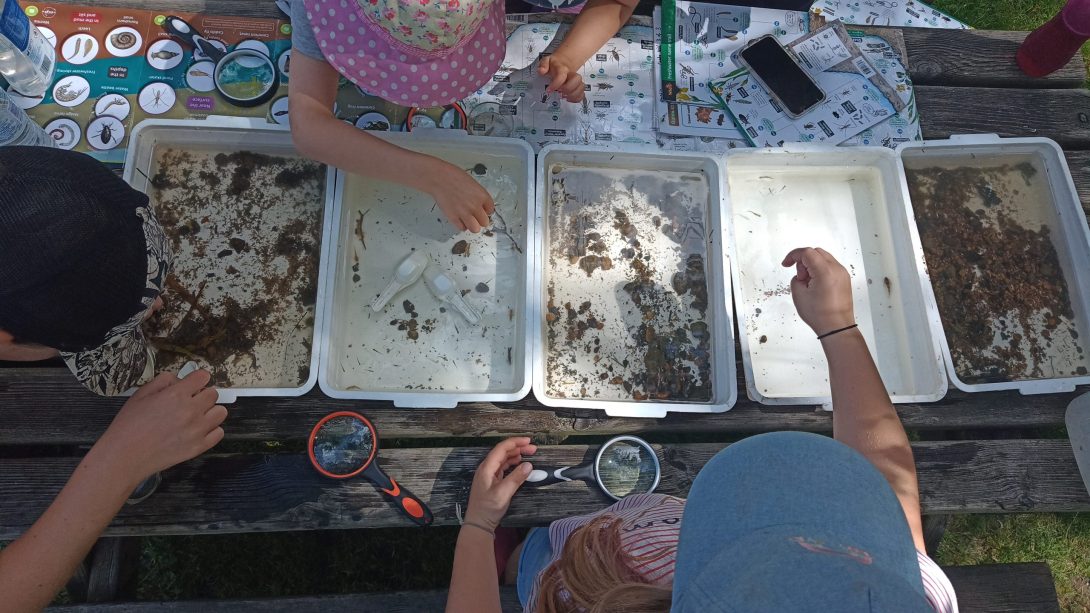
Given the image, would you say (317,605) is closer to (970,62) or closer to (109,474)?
(109,474)

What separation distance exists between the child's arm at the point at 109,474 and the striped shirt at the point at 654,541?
2.13ft

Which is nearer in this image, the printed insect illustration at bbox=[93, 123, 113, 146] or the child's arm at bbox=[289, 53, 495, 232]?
the child's arm at bbox=[289, 53, 495, 232]

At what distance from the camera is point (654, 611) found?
0.71m

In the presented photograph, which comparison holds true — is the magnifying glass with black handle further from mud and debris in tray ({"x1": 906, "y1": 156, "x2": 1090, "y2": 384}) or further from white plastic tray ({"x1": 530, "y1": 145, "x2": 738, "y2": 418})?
mud and debris in tray ({"x1": 906, "y1": 156, "x2": 1090, "y2": 384})

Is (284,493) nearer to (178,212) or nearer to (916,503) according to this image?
(178,212)

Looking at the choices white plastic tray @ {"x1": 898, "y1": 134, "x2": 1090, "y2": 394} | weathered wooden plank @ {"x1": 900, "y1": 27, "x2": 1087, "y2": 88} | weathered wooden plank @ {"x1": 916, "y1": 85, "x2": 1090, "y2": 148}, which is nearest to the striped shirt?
white plastic tray @ {"x1": 898, "y1": 134, "x2": 1090, "y2": 394}

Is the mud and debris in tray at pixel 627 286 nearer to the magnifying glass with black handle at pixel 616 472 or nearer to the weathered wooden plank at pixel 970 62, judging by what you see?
the magnifying glass with black handle at pixel 616 472

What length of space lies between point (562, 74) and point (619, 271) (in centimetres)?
45

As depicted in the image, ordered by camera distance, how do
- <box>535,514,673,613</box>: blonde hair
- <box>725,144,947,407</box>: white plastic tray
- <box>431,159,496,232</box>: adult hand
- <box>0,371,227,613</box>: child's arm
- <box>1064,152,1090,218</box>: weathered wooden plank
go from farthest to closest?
<box>1064,152,1090,218</box>: weathered wooden plank → <box>725,144,947,407</box>: white plastic tray → <box>431,159,496,232</box>: adult hand → <box>0,371,227,613</box>: child's arm → <box>535,514,673,613</box>: blonde hair

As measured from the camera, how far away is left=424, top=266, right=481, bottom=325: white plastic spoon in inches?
50.2

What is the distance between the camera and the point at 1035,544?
160cm

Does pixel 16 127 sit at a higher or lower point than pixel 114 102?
lower

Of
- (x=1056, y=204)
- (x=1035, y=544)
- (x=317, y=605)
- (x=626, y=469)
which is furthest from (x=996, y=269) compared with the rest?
(x=317, y=605)

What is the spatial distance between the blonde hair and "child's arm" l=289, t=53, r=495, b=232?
65 centimetres
